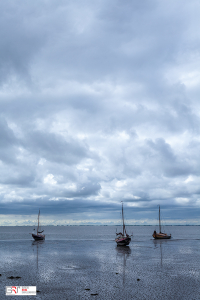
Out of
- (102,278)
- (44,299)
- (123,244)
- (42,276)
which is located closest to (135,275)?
(102,278)

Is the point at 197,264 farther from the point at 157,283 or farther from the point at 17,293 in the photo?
the point at 17,293

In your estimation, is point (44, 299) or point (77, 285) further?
point (77, 285)

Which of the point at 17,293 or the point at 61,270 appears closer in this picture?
the point at 17,293

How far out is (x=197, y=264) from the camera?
60344mm

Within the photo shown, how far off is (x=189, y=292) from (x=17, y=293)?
25141mm

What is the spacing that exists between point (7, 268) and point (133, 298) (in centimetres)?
3141

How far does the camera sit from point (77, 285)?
130 feet

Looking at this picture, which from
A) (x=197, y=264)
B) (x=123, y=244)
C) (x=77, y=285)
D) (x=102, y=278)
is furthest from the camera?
(x=123, y=244)

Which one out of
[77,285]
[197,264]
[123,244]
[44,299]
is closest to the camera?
[44,299]

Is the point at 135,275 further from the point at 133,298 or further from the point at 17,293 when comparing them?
the point at 17,293

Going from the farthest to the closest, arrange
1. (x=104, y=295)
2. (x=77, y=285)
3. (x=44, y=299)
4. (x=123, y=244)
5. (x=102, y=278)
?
1. (x=123, y=244)
2. (x=102, y=278)
3. (x=77, y=285)
4. (x=104, y=295)
5. (x=44, y=299)

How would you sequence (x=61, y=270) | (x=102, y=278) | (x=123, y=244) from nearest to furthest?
(x=102, y=278) → (x=61, y=270) → (x=123, y=244)

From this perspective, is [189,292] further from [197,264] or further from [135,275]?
[197,264]

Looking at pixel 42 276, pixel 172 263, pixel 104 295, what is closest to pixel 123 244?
pixel 172 263
